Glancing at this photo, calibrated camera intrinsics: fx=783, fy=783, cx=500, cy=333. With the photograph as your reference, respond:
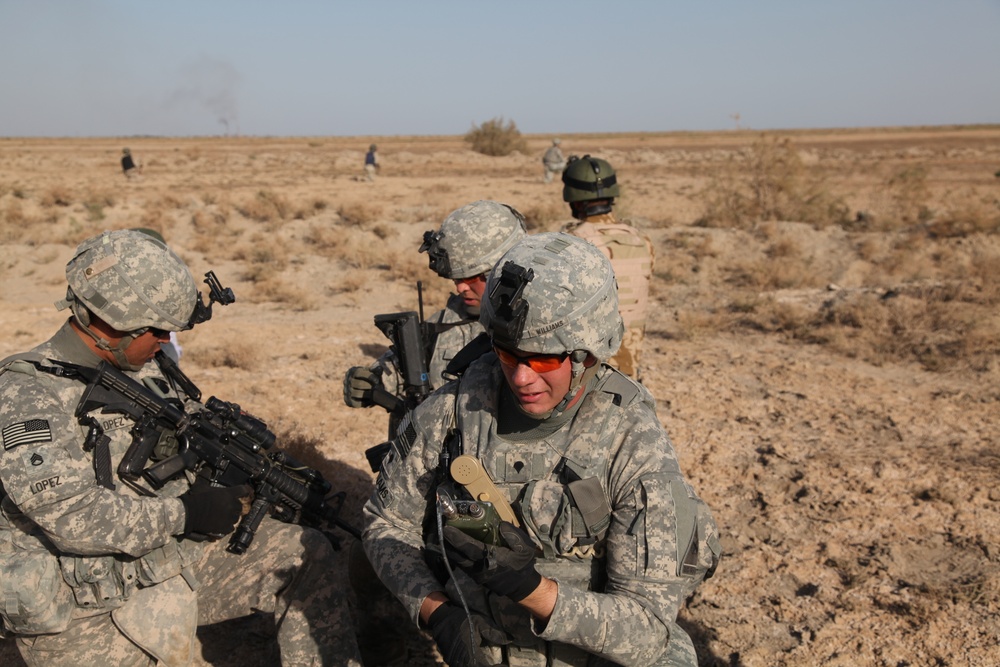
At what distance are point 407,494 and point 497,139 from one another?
44367 mm

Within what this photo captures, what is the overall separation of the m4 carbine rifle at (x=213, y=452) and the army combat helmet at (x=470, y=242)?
1.15 m

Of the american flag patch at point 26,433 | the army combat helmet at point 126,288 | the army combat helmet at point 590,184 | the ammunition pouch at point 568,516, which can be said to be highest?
the army combat helmet at point 590,184

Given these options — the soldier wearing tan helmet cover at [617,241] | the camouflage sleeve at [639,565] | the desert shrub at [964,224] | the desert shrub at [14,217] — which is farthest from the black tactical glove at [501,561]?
the desert shrub at [14,217]

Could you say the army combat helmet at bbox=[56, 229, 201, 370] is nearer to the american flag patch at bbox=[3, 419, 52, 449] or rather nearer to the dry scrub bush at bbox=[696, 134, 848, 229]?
the american flag patch at bbox=[3, 419, 52, 449]

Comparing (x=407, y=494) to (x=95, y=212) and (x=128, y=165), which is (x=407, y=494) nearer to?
(x=95, y=212)

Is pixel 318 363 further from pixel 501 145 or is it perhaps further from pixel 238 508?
pixel 501 145

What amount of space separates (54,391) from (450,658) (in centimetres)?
175

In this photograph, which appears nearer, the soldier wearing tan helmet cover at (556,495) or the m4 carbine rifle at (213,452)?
the soldier wearing tan helmet cover at (556,495)

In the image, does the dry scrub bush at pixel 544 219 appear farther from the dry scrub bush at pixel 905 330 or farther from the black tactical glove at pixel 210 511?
the black tactical glove at pixel 210 511

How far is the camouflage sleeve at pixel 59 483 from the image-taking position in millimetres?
2604

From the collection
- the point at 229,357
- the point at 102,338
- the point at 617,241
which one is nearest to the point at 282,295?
the point at 229,357

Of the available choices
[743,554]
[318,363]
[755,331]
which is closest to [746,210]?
[755,331]

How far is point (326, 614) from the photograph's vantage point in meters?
3.22

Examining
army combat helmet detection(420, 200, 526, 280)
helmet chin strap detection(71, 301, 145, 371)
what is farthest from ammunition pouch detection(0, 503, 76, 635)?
army combat helmet detection(420, 200, 526, 280)
